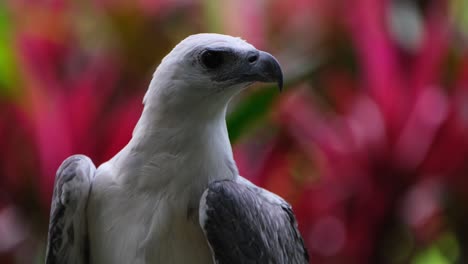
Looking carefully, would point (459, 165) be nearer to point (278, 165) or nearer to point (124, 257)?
point (278, 165)

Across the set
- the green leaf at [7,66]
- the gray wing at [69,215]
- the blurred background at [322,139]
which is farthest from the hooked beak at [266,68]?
the green leaf at [7,66]

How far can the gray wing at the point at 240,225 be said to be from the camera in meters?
1.25

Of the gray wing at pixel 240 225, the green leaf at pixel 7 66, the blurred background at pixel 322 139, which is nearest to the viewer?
the gray wing at pixel 240 225

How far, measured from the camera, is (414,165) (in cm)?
212

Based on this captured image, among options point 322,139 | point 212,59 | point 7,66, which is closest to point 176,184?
point 212,59

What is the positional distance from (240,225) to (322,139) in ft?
3.28

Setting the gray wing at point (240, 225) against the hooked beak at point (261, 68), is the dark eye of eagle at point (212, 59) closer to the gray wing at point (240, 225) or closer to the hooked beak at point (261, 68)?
the hooked beak at point (261, 68)

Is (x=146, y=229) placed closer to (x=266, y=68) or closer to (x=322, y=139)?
(x=266, y=68)

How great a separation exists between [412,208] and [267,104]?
1.80 ft

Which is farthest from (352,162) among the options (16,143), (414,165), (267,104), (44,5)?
(44,5)

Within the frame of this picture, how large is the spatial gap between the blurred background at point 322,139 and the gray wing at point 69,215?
0.53 meters

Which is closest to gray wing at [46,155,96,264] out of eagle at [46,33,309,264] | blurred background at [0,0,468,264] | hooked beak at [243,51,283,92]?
eagle at [46,33,309,264]

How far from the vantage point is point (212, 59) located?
1311mm

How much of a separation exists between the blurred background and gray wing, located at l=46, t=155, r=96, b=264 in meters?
0.53
